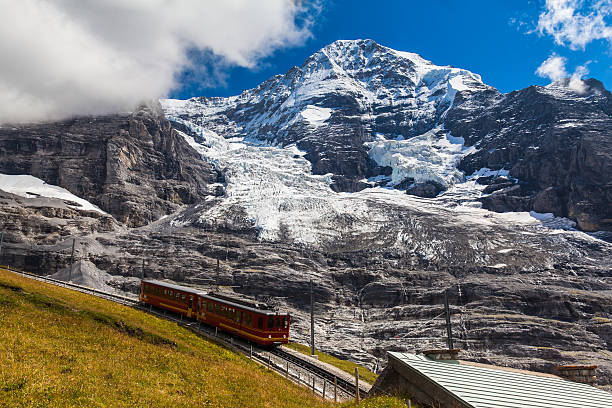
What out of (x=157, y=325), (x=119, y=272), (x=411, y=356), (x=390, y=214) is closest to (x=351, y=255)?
(x=390, y=214)

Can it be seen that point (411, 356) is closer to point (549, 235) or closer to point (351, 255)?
point (351, 255)

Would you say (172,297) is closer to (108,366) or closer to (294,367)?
(294,367)

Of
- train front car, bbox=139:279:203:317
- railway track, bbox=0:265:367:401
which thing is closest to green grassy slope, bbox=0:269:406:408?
railway track, bbox=0:265:367:401

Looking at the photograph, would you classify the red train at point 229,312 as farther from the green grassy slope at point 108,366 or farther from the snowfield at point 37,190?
the snowfield at point 37,190

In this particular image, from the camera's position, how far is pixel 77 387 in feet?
49.2

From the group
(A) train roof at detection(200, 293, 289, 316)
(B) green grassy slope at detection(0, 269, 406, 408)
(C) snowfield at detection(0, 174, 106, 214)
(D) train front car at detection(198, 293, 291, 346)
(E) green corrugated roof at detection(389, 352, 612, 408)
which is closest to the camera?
(E) green corrugated roof at detection(389, 352, 612, 408)

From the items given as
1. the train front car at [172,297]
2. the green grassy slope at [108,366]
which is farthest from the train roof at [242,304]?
the green grassy slope at [108,366]

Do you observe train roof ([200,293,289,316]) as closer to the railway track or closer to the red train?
the red train

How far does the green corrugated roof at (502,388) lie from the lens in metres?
14.0

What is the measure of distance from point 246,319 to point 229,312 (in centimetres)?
268

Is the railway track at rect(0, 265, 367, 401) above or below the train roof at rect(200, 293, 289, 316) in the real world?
below

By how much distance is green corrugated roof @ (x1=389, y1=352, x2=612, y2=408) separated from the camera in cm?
1395

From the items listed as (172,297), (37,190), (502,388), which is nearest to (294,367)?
(172,297)

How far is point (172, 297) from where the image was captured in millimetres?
44906
